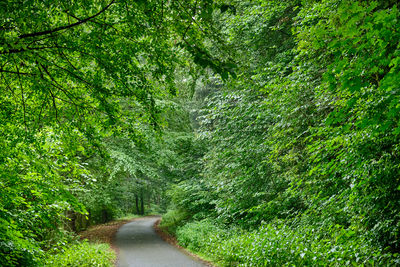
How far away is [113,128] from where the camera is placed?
4379 mm

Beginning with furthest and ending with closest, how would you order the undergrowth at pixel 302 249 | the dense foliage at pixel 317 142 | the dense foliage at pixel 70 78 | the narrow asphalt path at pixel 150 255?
1. the narrow asphalt path at pixel 150 255
2. the undergrowth at pixel 302 249
3. the dense foliage at pixel 317 142
4. the dense foliage at pixel 70 78

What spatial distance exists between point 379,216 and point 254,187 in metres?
5.25

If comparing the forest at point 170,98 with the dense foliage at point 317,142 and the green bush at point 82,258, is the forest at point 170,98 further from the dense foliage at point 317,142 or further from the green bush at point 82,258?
the green bush at point 82,258

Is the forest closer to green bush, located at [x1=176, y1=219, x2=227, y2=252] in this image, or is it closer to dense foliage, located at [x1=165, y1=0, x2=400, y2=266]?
dense foliage, located at [x1=165, y1=0, x2=400, y2=266]

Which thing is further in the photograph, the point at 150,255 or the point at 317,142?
the point at 150,255

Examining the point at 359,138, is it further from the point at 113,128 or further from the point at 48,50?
the point at 48,50

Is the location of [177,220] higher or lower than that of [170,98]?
lower

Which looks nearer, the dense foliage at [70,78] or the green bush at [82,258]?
the dense foliage at [70,78]

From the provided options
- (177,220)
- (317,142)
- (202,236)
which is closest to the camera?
(317,142)

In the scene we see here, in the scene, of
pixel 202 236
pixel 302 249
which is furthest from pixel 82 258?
pixel 302 249

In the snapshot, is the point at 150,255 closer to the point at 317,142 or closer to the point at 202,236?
the point at 202,236

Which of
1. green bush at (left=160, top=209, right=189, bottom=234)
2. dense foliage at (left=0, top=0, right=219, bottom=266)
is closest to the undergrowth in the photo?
dense foliage at (left=0, top=0, right=219, bottom=266)

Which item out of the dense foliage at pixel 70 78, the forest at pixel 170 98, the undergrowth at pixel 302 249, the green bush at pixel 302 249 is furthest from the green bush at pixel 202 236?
the dense foliage at pixel 70 78

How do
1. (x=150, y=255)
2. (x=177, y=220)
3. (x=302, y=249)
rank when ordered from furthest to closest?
(x=177, y=220) → (x=150, y=255) → (x=302, y=249)
